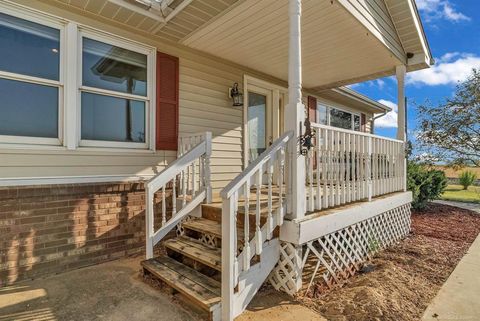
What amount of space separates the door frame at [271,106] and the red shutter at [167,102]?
4.96 ft

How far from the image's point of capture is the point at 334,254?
10.7 ft

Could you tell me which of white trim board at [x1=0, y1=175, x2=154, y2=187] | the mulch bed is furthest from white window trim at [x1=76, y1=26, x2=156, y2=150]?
the mulch bed

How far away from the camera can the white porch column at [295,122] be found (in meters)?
2.78

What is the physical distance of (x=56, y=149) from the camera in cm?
332

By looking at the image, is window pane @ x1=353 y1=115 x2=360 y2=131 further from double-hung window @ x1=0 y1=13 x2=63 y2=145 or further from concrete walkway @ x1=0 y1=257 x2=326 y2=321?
double-hung window @ x1=0 y1=13 x2=63 y2=145

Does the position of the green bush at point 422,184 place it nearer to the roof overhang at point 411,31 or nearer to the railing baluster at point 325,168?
the roof overhang at point 411,31

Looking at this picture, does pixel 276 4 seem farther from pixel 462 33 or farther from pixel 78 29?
pixel 462 33

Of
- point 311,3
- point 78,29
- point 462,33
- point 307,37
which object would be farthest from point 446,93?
point 78,29

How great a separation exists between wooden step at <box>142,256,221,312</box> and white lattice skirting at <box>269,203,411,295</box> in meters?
0.74

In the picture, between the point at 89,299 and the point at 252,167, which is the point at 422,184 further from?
the point at 89,299

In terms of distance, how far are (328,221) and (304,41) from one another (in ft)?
9.30

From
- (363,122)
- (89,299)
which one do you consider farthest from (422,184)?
(89,299)

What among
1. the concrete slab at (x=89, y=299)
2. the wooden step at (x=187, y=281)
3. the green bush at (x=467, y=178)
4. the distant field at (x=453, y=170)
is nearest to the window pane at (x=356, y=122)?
the distant field at (x=453, y=170)

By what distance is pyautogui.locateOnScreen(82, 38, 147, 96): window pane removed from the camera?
364cm
